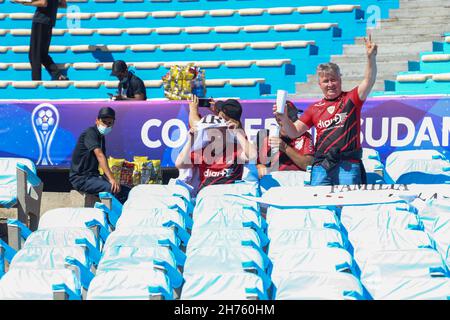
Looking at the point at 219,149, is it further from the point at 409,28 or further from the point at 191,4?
the point at 191,4

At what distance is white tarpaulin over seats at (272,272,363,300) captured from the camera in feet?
18.2

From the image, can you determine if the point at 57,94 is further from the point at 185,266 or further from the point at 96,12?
the point at 185,266

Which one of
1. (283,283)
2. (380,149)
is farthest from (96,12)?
(283,283)

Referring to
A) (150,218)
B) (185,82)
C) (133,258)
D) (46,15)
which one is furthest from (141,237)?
(46,15)

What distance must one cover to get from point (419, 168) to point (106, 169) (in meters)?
3.05

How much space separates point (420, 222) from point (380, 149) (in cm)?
318

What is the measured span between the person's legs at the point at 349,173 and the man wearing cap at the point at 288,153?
77 cm

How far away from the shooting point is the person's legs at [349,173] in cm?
805

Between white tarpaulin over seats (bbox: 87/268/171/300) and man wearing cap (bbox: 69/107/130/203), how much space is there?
378 cm

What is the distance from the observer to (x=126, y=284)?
593cm

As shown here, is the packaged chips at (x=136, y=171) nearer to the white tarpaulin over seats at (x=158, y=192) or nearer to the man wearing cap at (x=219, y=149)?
the man wearing cap at (x=219, y=149)

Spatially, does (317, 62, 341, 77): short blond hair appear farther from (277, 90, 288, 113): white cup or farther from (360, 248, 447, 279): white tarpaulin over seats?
(360, 248, 447, 279): white tarpaulin over seats

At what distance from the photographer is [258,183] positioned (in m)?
8.86

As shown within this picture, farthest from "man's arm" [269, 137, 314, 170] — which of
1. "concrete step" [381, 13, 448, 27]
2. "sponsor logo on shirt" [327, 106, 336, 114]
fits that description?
"concrete step" [381, 13, 448, 27]
